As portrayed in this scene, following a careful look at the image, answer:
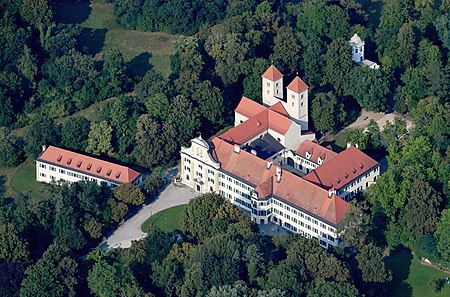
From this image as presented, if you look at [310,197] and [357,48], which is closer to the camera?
[310,197]

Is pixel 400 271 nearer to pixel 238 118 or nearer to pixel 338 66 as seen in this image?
pixel 238 118

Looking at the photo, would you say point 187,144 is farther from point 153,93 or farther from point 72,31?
point 72,31

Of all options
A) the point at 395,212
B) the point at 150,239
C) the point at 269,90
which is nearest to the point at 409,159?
the point at 395,212

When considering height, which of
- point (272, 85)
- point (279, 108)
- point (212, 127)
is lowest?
point (212, 127)

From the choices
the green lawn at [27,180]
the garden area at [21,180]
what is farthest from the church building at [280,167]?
the garden area at [21,180]

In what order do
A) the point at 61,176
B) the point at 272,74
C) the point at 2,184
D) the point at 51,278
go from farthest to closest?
the point at 272,74 < the point at 2,184 < the point at 61,176 < the point at 51,278

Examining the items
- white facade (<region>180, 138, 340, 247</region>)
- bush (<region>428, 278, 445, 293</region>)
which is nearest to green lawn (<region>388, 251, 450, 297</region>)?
bush (<region>428, 278, 445, 293</region>)

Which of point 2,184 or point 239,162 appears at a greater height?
point 239,162

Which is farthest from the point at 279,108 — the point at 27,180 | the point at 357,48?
the point at 27,180
